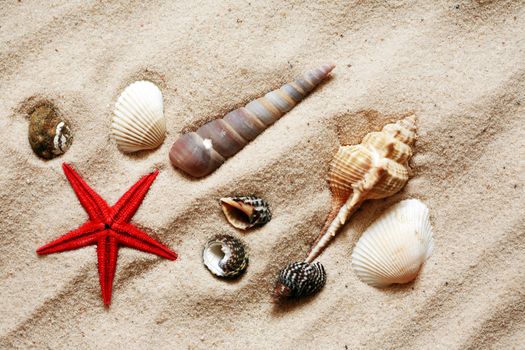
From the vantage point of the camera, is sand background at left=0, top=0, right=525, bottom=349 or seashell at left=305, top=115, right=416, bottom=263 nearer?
seashell at left=305, top=115, right=416, bottom=263

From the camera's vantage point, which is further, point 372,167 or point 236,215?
point 236,215

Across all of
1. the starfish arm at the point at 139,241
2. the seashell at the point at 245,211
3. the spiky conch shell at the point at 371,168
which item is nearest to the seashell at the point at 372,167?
the spiky conch shell at the point at 371,168

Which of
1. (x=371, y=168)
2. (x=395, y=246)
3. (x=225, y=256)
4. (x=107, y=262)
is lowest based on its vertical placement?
(x=107, y=262)

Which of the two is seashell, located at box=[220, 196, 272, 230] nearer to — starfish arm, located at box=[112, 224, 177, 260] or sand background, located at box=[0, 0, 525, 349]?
sand background, located at box=[0, 0, 525, 349]

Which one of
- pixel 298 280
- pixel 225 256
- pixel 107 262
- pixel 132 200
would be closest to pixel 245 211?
pixel 225 256

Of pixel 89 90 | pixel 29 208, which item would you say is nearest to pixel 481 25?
pixel 89 90

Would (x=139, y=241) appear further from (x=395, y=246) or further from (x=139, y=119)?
(x=395, y=246)

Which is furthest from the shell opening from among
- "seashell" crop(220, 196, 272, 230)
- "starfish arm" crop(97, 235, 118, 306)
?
"starfish arm" crop(97, 235, 118, 306)
